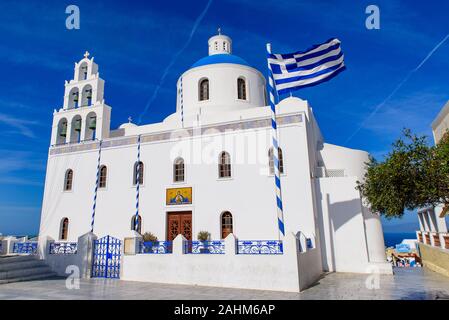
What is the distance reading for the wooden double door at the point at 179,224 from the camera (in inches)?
585

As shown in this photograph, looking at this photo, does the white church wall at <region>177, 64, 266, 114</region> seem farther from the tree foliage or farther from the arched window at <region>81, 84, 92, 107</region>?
the tree foliage

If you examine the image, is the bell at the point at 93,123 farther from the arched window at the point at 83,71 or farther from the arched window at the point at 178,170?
the arched window at the point at 178,170

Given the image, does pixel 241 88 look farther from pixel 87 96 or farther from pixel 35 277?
pixel 35 277

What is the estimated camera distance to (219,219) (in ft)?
46.9

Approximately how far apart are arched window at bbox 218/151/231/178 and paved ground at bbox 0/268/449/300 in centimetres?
618

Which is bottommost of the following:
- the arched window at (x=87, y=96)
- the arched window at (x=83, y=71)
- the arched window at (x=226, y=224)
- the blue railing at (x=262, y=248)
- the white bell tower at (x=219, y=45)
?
the blue railing at (x=262, y=248)

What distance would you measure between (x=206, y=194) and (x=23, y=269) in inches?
313

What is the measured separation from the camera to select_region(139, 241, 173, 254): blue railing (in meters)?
11.3

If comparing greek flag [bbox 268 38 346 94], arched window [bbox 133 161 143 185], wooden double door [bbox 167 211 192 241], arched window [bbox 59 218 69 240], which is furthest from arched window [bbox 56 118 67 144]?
greek flag [bbox 268 38 346 94]

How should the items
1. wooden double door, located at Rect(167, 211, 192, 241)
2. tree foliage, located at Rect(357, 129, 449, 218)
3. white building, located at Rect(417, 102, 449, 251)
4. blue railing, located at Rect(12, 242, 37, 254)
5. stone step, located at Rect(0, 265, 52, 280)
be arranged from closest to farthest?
tree foliage, located at Rect(357, 129, 449, 218) → stone step, located at Rect(0, 265, 52, 280) → blue railing, located at Rect(12, 242, 37, 254) → white building, located at Rect(417, 102, 449, 251) → wooden double door, located at Rect(167, 211, 192, 241)

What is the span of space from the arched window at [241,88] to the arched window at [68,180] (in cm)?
1118

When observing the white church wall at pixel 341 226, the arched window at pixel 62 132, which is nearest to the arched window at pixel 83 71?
the arched window at pixel 62 132

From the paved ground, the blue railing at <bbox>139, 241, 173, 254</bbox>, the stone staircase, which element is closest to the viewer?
the paved ground

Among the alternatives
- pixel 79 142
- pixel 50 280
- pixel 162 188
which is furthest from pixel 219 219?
pixel 79 142
